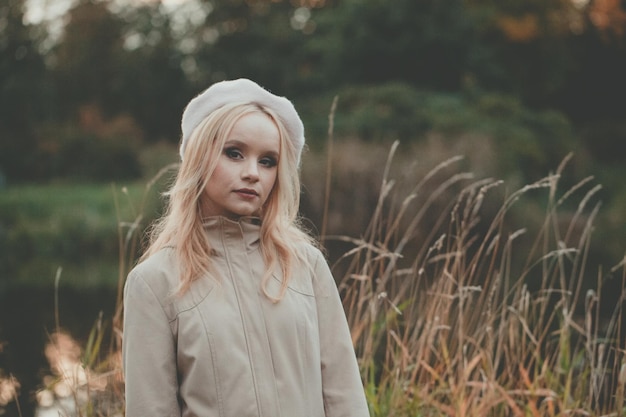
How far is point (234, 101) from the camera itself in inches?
77.8

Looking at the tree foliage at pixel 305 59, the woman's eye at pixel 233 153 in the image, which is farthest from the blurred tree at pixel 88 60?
the woman's eye at pixel 233 153

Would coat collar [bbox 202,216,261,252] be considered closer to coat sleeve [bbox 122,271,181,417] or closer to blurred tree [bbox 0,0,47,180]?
coat sleeve [bbox 122,271,181,417]

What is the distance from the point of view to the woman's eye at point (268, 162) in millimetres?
2004

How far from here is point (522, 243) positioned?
12477 millimetres

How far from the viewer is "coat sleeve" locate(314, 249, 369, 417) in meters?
1.99

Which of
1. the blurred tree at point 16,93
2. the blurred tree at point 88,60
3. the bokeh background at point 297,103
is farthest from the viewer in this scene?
the blurred tree at point 88,60

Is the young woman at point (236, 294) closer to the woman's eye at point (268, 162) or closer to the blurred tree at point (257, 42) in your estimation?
the woman's eye at point (268, 162)

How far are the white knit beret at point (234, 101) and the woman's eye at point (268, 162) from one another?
90mm

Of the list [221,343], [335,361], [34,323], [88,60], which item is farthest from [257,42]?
[221,343]

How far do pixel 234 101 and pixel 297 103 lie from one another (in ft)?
68.3

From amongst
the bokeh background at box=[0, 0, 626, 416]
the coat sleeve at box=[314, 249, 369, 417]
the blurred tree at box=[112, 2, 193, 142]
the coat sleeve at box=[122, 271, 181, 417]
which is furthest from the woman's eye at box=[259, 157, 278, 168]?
the blurred tree at box=[112, 2, 193, 142]

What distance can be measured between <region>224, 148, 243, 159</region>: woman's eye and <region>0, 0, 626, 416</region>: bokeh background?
11.6ft

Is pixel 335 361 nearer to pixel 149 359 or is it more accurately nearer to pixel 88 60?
pixel 149 359

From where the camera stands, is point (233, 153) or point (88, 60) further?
point (88, 60)
